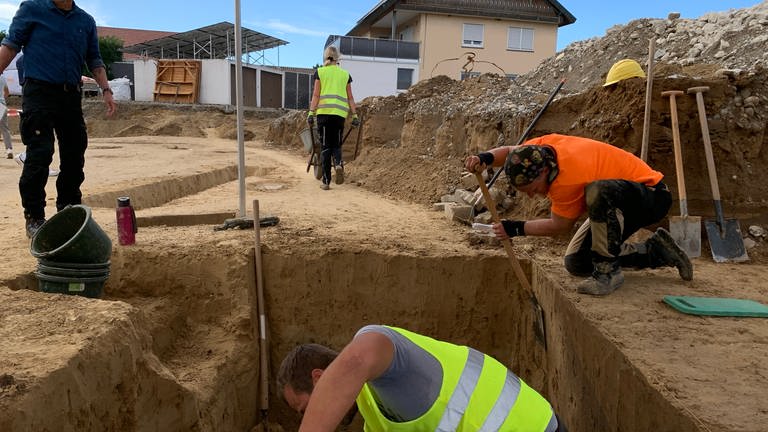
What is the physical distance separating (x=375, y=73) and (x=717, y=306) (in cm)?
2562

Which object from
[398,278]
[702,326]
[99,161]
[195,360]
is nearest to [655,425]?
[702,326]

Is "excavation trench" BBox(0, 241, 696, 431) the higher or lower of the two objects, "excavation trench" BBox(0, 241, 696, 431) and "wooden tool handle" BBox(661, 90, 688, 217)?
the lower

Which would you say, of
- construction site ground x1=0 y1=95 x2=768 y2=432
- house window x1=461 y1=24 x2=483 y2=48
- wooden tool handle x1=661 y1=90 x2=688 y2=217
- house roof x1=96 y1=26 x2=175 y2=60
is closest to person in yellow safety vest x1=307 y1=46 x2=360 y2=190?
construction site ground x1=0 y1=95 x2=768 y2=432

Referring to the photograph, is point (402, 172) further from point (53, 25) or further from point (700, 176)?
point (53, 25)

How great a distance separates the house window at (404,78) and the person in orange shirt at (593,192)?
25198mm

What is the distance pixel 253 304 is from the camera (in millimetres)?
4328

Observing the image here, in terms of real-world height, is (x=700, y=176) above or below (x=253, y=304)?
above

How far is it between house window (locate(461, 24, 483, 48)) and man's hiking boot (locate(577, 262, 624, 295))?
27.1m

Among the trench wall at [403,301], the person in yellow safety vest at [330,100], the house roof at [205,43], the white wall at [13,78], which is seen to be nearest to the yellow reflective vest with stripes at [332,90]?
the person in yellow safety vest at [330,100]

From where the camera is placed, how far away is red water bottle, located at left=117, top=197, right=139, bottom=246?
165 inches

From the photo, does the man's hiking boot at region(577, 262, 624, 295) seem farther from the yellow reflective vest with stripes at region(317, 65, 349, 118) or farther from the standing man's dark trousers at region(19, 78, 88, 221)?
the yellow reflective vest with stripes at region(317, 65, 349, 118)

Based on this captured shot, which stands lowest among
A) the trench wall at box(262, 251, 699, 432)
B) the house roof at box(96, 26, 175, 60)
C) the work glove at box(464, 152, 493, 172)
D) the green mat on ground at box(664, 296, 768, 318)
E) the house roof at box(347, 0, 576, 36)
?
the trench wall at box(262, 251, 699, 432)

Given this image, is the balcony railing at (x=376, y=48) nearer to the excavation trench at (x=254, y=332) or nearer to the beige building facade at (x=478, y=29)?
the beige building facade at (x=478, y=29)

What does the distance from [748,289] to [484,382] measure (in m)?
2.89
